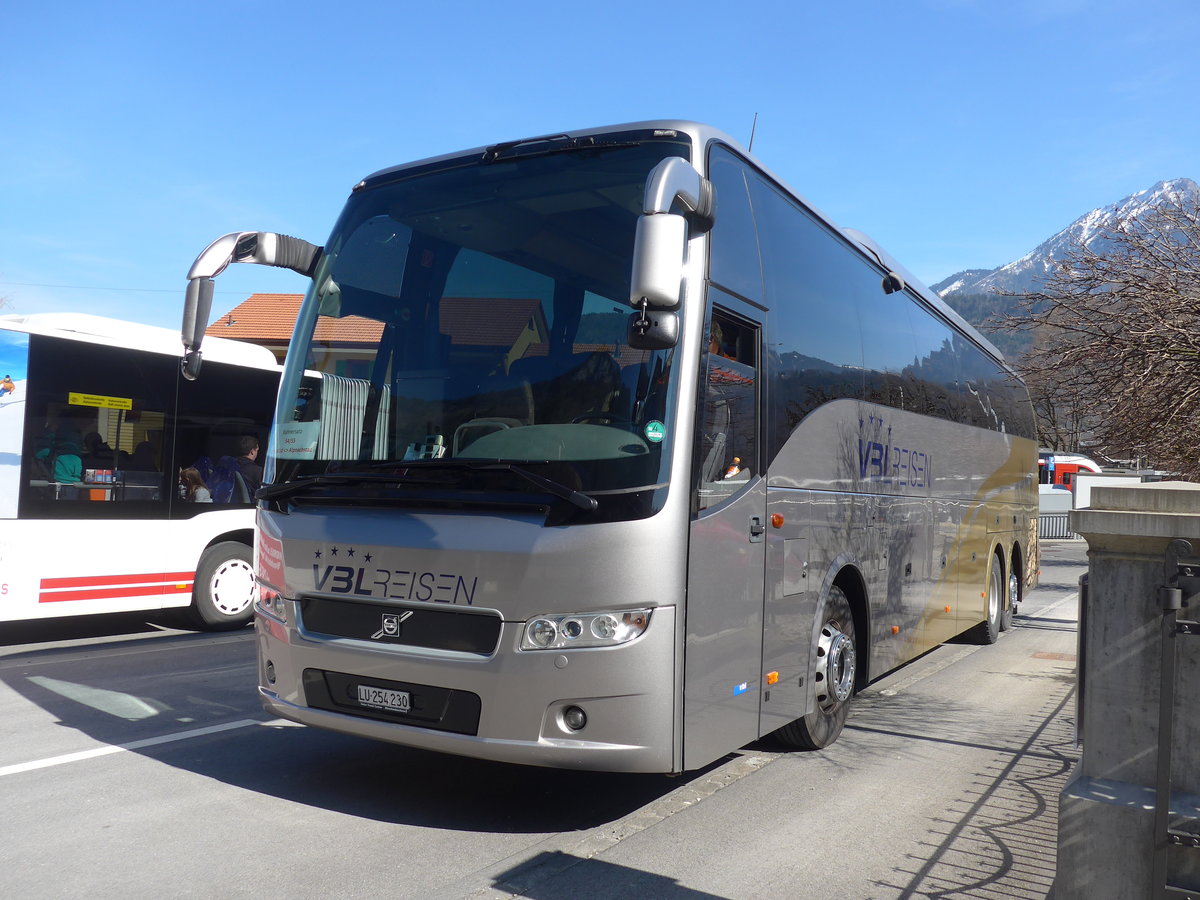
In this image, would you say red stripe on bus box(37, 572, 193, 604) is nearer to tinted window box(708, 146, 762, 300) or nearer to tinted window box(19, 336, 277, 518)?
tinted window box(19, 336, 277, 518)

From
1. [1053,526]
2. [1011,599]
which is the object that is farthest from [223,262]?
[1053,526]

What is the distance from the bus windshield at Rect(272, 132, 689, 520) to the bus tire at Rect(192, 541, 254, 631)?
20.5 ft

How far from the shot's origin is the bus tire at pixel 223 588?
11156 millimetres

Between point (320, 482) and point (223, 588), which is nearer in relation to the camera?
point (320, 482)

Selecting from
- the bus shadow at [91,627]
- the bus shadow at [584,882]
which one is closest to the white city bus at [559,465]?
the bus shadow at [584,882]

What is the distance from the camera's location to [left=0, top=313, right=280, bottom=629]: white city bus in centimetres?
941

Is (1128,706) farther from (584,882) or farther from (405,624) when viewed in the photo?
(405,624)

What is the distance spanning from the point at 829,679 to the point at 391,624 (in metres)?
3.10

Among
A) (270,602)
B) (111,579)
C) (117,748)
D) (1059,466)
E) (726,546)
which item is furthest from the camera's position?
(1059,466)

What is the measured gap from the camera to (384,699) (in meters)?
4.82

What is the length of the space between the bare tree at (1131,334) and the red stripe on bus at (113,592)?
10849 millimetres

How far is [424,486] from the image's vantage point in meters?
4.84

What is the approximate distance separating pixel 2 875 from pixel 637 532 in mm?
2985

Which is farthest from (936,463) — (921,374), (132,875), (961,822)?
(132,875)
